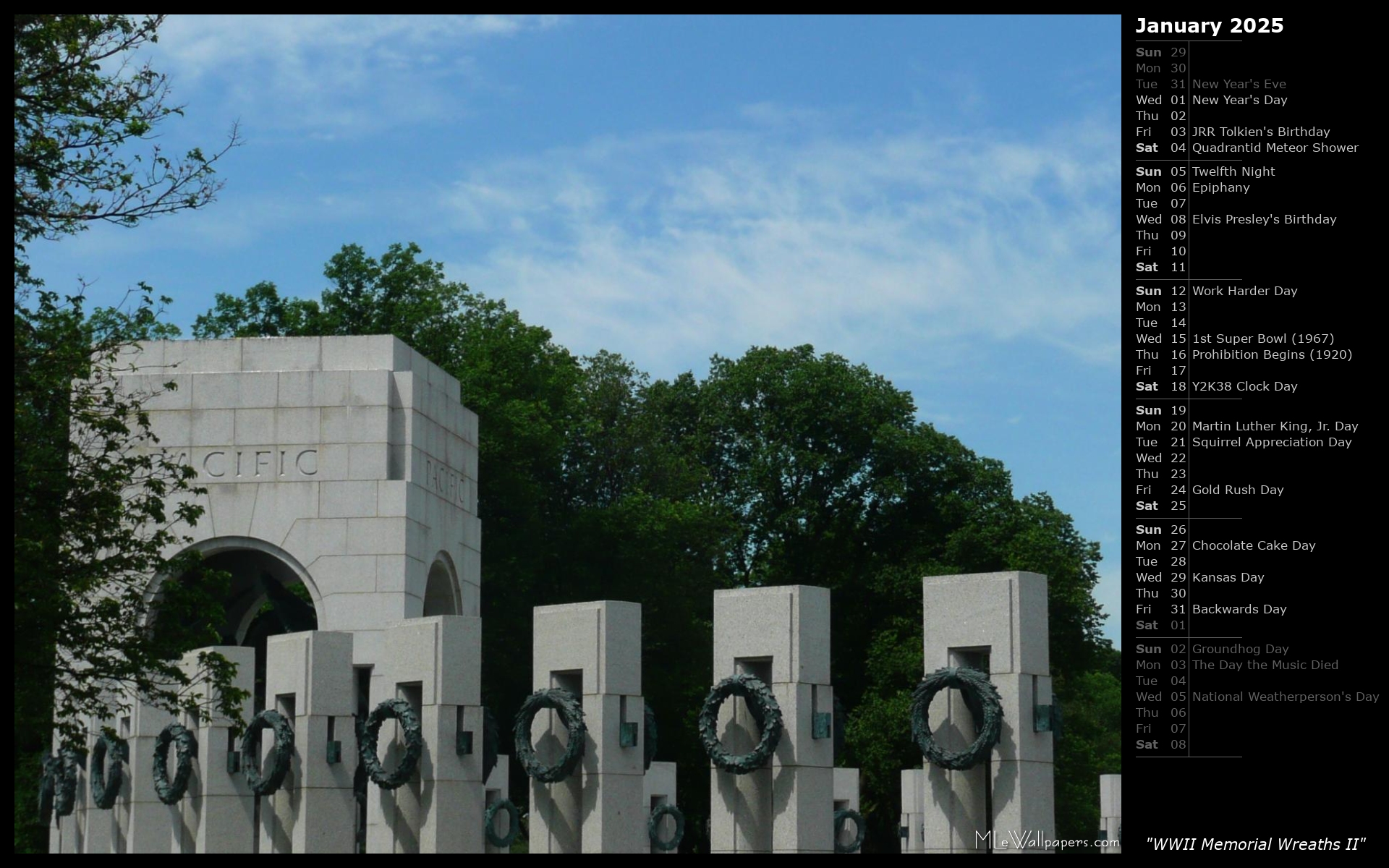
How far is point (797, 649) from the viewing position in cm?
2123

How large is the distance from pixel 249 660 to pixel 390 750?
5.29m

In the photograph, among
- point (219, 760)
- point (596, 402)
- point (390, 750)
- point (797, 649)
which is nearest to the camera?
point (797, 649)

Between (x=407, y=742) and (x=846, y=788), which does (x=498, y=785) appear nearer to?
(x=407, y=742)

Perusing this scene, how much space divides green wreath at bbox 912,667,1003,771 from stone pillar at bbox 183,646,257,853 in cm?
1222

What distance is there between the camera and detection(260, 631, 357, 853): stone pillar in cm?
2638

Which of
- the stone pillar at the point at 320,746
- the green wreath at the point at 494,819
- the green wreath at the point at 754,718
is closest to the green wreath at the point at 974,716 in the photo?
the green wreath at the point at 754,718

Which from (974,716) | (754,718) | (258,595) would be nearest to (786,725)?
(754,718)

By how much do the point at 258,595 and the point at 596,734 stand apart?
16.7 m

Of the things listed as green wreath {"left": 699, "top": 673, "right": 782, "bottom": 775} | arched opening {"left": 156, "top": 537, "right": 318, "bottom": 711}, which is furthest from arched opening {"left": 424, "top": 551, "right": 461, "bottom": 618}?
green wreath {"left": 699, "top": 673, "right": 782, "bottom": 775}

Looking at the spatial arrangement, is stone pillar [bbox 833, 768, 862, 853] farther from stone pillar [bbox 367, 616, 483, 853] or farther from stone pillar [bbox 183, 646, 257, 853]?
stone pillar [bbox 367, 616, 483, 853]

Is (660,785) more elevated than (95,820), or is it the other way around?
(660,785)

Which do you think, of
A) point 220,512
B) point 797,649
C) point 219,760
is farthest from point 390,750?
point 220,512

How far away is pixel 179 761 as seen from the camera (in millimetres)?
28734
